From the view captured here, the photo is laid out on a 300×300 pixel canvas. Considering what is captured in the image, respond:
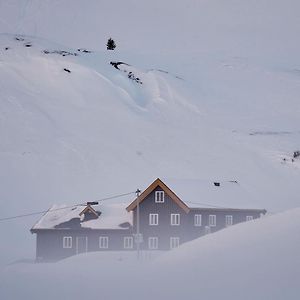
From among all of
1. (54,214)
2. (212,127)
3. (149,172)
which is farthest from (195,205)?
(212,127)

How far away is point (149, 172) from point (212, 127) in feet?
111

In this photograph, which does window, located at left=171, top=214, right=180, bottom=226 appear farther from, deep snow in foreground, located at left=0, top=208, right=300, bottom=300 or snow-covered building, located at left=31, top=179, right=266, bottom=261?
deep snow in foreground, located at left=0, top=208, right=300, bottom=300

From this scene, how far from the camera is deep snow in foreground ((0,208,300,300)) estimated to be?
11.9 meters

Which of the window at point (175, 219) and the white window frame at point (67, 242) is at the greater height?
the window at point (175, 219)

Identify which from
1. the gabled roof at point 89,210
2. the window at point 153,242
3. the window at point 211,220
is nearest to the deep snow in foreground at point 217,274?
the gabled roof at point 89,210

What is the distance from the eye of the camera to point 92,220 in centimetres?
5134

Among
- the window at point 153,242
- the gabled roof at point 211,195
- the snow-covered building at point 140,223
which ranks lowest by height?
the window at point 153,242

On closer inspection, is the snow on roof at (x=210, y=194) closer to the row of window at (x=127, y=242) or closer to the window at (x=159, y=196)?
the window at (x=159, y=196)

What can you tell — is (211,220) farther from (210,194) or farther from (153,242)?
(153,242)

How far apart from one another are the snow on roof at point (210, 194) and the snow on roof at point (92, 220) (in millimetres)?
5720

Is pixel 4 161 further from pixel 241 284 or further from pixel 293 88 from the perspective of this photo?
pixel 293 88

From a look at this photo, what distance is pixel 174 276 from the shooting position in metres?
14.0

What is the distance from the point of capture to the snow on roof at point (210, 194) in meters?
53.3

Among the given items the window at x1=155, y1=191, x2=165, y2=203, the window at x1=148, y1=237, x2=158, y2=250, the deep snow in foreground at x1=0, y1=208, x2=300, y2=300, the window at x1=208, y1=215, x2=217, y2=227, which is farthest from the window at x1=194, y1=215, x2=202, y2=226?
the deep snow in foreground at x1=0, y1=208, x2=300, y2=300
